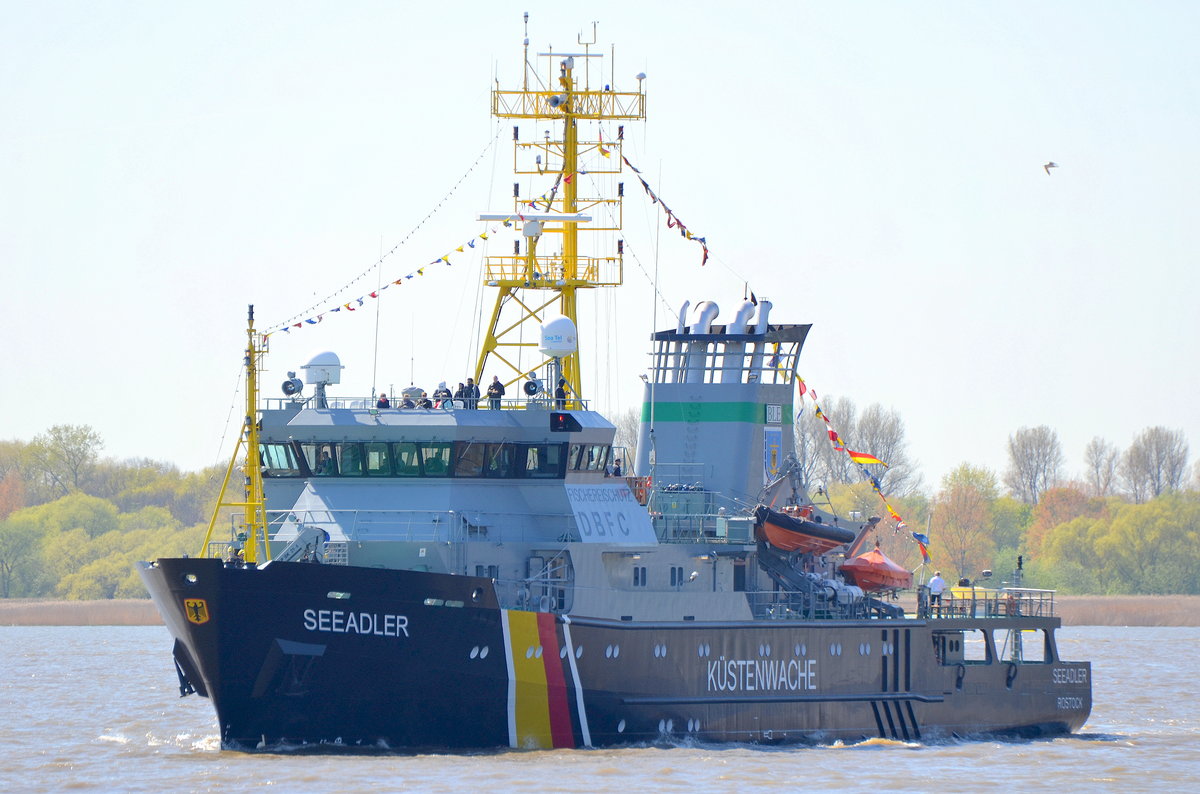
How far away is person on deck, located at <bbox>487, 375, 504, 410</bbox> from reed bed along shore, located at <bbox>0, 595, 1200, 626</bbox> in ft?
115

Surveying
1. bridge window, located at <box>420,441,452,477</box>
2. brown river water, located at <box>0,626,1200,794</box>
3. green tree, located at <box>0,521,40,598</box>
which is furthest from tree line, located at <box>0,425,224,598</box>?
bridge window, located at <box>420,441,452,477</box>

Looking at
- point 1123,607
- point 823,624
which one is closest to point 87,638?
point 1123,607

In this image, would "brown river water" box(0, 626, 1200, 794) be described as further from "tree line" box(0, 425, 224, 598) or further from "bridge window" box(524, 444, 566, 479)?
"tree line" box(0, 425, 224, 598)

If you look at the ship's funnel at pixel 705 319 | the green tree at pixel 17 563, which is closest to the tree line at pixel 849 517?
the green tree at pixel 17 563

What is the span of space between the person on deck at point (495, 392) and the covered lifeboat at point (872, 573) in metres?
8.29

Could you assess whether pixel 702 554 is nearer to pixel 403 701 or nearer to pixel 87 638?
pixel 403 701

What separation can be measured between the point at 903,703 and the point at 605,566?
6939 millimetres

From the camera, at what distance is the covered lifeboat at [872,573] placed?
38.3 m

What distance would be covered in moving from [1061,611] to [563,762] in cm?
4880

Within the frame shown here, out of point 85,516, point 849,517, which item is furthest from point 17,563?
point 849,517

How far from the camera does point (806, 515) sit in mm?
37719

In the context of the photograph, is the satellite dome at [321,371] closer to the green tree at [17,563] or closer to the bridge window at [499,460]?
the bridge window at [499,460]

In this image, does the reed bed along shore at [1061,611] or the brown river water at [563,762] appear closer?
the brown river water at [563,762]

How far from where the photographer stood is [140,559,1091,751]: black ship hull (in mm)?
28875
